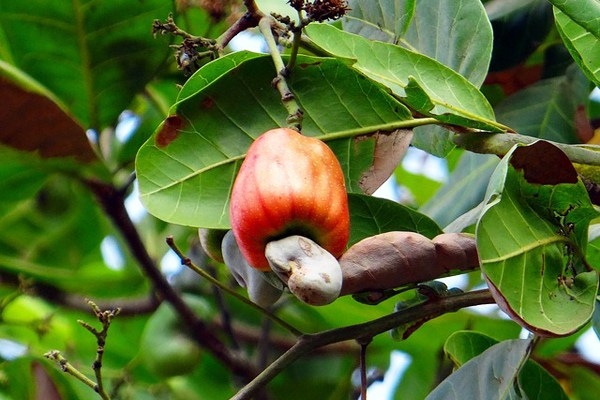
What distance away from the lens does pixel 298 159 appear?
771 millimetres

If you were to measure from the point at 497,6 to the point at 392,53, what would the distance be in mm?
523

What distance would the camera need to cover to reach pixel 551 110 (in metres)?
1.41

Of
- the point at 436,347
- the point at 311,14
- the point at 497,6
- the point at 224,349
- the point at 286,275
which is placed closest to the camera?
the point at 286,275

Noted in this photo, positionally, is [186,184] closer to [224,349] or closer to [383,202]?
[383,202]

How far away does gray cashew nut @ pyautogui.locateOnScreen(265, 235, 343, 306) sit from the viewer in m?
0.72

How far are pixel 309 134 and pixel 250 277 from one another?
17 cm

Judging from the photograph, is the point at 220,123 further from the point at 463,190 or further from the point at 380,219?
the point at 463,190

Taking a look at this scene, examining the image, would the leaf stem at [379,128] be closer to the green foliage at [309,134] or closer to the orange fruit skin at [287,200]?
the green foliage at [309,134]

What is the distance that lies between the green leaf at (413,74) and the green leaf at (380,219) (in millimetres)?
100

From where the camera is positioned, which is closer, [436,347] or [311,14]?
[311,14]

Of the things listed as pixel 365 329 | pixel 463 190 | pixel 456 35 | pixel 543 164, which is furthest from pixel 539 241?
pixel 463 190

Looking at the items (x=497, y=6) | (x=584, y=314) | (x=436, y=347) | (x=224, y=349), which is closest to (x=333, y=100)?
(x=584, y=314)

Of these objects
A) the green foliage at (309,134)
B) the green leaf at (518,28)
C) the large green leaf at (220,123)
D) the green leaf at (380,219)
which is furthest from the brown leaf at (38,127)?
the green leaf at (518,28)

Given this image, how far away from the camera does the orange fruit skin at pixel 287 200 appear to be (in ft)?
2.44
